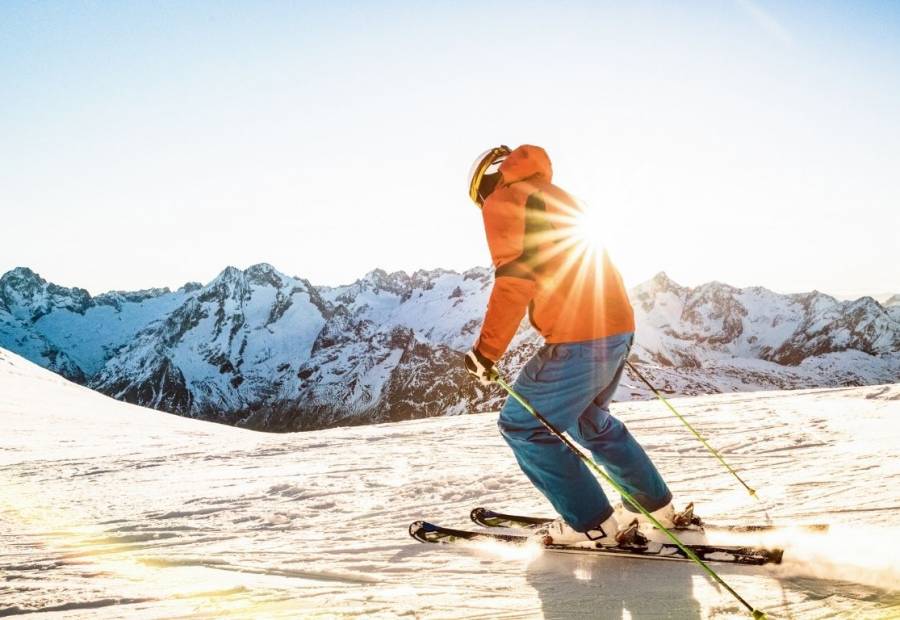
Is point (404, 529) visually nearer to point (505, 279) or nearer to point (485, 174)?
point (505, 279)

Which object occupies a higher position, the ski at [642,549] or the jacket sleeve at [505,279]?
the jacket sleeve at [505,279]

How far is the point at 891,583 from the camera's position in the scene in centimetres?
290

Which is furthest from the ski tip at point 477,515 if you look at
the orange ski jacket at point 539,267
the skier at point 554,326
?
the orange ski jacket at point 539,267

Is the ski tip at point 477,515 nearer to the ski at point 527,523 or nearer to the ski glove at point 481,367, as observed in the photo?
the ski at point 527,523

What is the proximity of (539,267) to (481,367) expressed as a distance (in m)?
0.74

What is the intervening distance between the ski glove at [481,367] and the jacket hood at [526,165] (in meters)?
1.14

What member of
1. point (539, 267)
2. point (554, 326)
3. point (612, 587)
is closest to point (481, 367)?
point (554, 326)

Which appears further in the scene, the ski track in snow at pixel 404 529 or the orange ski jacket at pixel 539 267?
the orange ski jacket at pixel 539 267

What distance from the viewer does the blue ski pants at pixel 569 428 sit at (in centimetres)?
382

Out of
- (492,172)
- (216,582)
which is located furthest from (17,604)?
(492,172)

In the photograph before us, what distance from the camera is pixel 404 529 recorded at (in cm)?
495

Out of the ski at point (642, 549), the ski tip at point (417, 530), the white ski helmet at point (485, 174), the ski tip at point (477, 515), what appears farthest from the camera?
the ski tip at point (477, 515)

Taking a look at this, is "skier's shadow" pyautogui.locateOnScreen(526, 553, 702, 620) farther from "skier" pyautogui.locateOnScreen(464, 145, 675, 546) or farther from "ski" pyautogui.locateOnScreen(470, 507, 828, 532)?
"ski" pyautogui.locateOnScreen(470, 507, 828, 532)

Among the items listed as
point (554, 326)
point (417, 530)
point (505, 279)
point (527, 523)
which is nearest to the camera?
point (505, 279)
